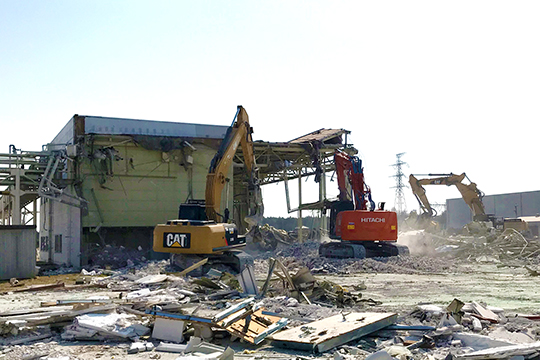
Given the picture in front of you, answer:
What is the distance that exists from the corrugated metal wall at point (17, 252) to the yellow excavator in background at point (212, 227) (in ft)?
15.4

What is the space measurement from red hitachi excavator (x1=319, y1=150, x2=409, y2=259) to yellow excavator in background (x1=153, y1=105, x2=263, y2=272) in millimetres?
3687

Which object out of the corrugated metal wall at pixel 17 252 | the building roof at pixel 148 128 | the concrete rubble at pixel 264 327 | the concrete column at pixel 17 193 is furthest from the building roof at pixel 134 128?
the concrete rubble at pixel 264 327

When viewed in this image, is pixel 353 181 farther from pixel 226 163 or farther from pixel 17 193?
pixel 17 193

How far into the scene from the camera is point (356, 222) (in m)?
20.7

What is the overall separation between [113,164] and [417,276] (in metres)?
13.5

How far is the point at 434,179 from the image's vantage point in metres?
34.3

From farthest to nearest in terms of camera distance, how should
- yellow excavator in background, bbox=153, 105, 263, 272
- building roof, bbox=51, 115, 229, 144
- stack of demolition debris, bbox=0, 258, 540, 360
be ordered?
building roof, bbox=51, 115, 229, 144, yellow excavator in background, bbox=153, 105, 263, 272, stack of demolition debris, bbox=0, 258, 540, 360

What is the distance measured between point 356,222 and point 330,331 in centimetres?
1275

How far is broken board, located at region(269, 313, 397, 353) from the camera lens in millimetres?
7777

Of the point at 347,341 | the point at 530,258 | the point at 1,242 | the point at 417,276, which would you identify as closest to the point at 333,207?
the point at 417,276

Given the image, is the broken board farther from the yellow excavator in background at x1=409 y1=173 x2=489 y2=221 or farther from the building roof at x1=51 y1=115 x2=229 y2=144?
the yellow excavator in background at x1=409 y1=173 x2=489 y2=221

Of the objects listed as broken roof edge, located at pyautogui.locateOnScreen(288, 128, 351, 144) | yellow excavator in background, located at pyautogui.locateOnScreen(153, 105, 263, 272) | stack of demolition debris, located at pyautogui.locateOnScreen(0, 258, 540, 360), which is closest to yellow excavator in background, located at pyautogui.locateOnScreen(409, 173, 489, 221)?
broken roof edge, located at pyautogui.locateOnScreen(288, 128, 351, 144)

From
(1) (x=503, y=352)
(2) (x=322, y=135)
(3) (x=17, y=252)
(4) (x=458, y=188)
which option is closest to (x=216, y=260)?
(3) (x=17, y=252)

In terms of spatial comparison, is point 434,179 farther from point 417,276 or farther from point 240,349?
point 240,349
